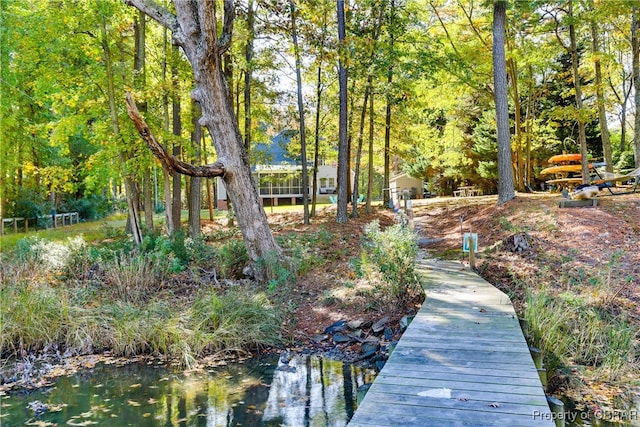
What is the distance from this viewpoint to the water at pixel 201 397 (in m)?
4.37

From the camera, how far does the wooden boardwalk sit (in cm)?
292

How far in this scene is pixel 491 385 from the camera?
339cm

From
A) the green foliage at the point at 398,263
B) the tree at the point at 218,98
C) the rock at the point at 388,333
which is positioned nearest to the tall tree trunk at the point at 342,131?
the tree at the point at 218,98

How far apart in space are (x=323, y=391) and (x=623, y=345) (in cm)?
341

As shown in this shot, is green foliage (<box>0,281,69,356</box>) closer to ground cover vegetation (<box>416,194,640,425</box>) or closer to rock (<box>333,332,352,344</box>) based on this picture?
rock (<box>333,332,352,344</box>)

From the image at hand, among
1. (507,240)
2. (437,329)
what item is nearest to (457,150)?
(507,240)

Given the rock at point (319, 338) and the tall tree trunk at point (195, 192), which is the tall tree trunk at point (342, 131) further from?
the rock at point (319, 338)

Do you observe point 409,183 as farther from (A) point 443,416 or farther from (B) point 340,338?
(A) point 443,416

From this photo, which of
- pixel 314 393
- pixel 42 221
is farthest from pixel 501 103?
pixel 42 221

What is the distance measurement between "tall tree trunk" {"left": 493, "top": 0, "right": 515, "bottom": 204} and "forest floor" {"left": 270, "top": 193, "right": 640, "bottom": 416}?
3.86 ft

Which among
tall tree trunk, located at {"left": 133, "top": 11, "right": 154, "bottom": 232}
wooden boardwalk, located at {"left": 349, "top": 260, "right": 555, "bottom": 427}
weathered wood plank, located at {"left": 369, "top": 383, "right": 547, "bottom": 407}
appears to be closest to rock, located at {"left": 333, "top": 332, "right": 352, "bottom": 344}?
wooden boardwalk, located at {"left": 349, "top": 260, "right": 555, "bottom": 427}

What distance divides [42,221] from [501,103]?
58.6ft

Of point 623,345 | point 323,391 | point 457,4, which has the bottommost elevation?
point 323,391

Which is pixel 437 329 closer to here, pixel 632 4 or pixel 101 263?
pixel 101 263
